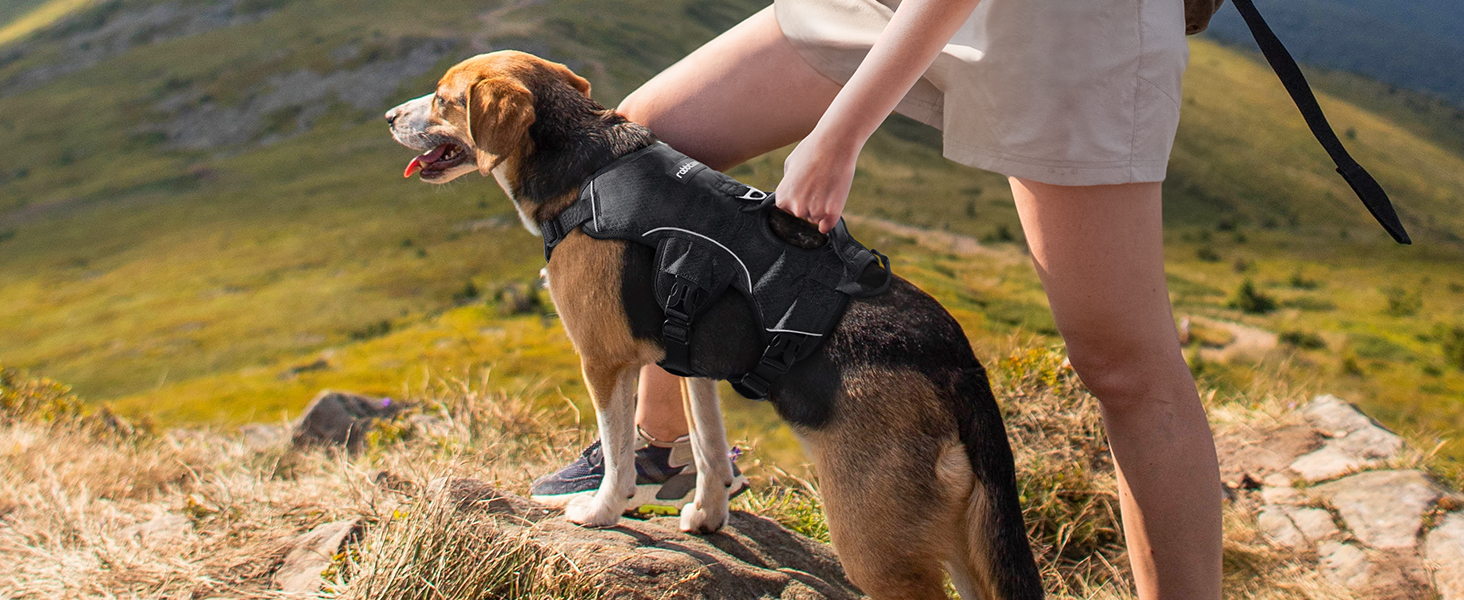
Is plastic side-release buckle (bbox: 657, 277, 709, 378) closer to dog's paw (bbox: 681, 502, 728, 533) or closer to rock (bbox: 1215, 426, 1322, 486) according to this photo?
dog's paw (bbox: 681, 502, 728, 533)

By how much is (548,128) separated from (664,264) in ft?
2.44

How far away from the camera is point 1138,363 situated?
2.31m

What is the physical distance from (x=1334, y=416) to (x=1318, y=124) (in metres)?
3.40

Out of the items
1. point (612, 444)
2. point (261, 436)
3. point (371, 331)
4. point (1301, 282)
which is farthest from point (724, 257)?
point (1301, 282)

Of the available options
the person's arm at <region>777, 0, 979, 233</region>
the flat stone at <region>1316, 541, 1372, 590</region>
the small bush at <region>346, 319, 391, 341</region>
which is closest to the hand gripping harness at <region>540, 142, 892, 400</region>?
the person's arm at <region>777, 0, 979, 233</region>

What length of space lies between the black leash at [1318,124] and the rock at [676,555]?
2.00m

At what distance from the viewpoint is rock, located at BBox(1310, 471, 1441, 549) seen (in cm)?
383

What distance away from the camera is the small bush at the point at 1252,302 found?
83.1ft

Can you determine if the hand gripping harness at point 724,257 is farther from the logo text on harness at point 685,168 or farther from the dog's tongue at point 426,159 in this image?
the dog's tongue at point 426,159

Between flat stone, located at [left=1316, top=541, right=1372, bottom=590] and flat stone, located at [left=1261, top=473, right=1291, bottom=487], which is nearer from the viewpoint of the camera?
flat stone, located at [left=1316, top=541, right=1372, bottom=590]

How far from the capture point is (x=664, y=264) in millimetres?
2480

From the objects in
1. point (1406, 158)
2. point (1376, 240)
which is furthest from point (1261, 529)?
point (1406, 158)

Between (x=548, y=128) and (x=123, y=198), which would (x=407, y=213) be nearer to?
(x=123, y=198)

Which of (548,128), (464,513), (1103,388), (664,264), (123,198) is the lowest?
(123,198)
